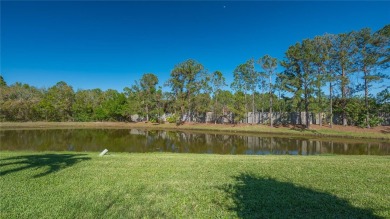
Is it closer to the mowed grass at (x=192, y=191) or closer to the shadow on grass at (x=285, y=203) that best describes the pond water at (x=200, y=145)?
the mowed grass at (x=192, y=191)

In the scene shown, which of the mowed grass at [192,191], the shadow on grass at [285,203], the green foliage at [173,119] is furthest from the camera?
the green foliage at [173,119]

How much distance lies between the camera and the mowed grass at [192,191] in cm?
424

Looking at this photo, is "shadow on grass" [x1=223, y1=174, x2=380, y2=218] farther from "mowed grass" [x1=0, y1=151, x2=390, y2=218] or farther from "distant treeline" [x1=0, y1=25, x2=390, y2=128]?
"distant treeline" [x1=0, y1=25, x2=390, y2=128]

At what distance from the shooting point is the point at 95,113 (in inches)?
1859

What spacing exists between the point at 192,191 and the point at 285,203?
1.95 metres

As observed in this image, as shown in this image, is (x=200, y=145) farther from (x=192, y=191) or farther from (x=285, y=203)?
(x=285, y=203)

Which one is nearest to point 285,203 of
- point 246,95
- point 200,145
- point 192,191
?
→ point 192,191

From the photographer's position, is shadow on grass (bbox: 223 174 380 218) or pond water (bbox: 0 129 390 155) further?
pond water (bbox: 0 129 390 155)

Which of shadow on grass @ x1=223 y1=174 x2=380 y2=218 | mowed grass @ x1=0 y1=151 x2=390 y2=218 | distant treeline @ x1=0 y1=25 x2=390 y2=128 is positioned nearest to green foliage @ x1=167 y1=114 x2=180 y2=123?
distant treeline @ x1=0 y1=25 x2=390 y2=128

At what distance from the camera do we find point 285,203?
4.56 m

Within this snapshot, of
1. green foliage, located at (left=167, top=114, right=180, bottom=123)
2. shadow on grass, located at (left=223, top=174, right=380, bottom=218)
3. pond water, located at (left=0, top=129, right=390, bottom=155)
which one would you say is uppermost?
green foliage, located at (left=167, top=114, right=180, bottom=123)

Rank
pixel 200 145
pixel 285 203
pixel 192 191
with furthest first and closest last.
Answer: pixel 200 145, pixel 192 191, pixel 285 203

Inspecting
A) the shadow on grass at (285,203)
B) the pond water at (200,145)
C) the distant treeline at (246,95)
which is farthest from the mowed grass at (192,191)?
the distant treeline at (246,95)

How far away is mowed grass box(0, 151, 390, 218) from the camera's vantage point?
4.24 meters
